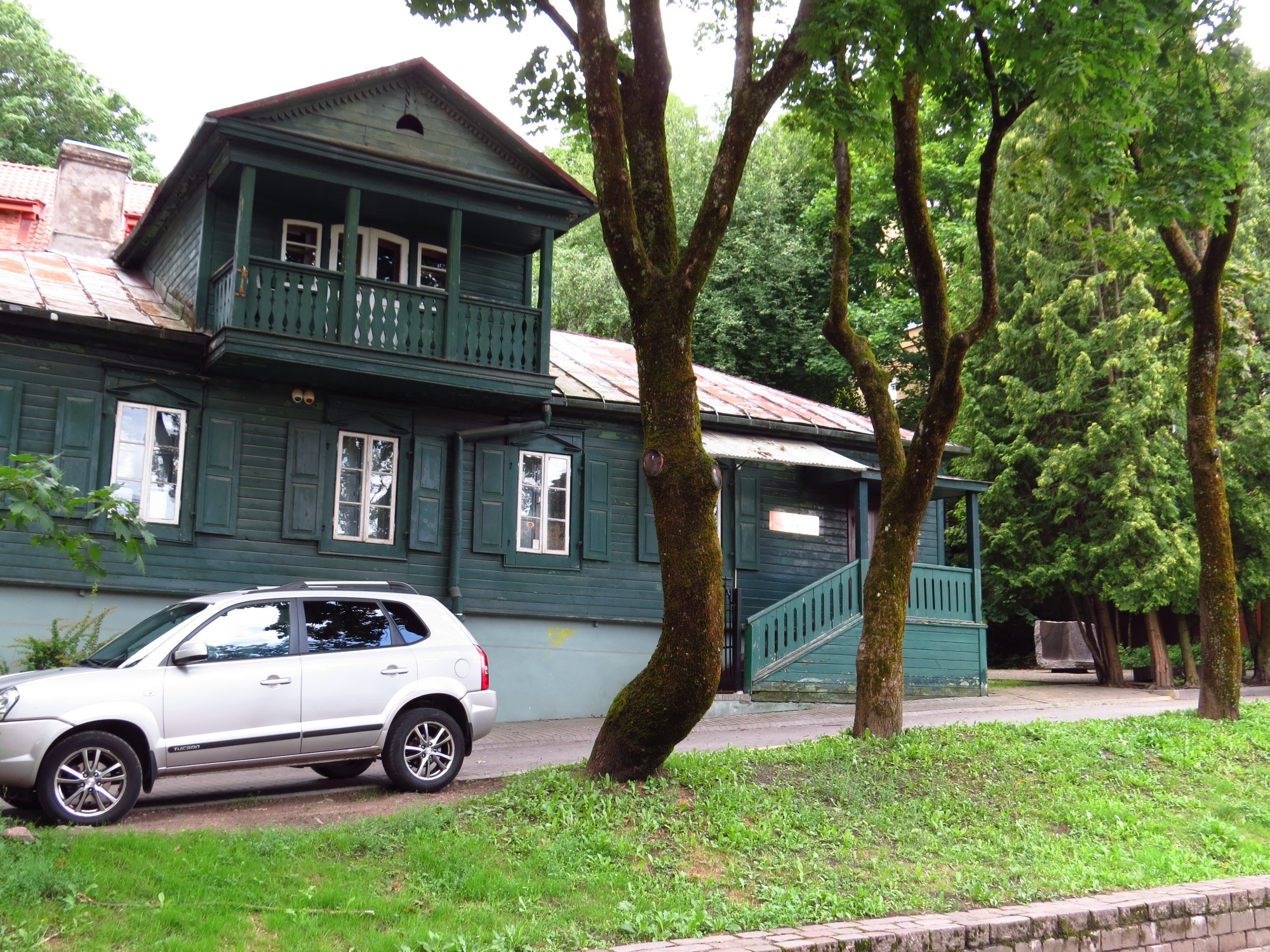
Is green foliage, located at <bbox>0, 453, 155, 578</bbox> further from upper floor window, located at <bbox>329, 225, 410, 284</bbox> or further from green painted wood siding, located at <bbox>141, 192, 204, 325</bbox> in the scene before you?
upper floor window, located at <bbox>329, 225, 410, 284</bbox>

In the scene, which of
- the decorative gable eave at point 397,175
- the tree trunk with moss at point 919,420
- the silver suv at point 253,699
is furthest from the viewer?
the decorative gable eave at point 397,175

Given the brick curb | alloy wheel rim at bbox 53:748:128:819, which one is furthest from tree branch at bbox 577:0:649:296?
alloy wheel rim at bbox 53:748:128:819

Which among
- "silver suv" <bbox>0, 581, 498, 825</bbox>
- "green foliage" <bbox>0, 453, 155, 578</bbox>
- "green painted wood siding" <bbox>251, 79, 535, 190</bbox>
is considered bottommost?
"silver suv" <bbox>0, 581, 498, 825</bbox>

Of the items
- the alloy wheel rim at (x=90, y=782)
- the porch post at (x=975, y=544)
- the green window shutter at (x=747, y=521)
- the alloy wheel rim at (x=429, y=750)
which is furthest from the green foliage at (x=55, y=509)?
the porch post at (x=975, y=544)

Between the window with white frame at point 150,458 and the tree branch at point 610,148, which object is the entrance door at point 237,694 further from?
the window with white frame at point 150,458

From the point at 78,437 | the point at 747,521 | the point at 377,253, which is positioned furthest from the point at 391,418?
the point at 747,521

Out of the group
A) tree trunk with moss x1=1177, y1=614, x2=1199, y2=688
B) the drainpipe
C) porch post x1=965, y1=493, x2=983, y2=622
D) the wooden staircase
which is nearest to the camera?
the drainpipe

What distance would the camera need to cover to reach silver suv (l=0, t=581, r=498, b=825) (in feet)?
26.3

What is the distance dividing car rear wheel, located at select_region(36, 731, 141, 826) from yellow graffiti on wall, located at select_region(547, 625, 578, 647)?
905cm

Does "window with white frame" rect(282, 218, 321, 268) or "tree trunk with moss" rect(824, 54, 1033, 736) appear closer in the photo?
"tree trunk with moss" rect(824, 54, 1033, 736)

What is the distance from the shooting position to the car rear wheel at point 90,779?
7902 mm

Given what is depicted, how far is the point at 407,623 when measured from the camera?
1012 cm

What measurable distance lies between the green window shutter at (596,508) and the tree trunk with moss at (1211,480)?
8.34 m

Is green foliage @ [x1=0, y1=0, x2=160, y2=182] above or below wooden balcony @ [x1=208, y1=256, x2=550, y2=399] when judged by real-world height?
above
